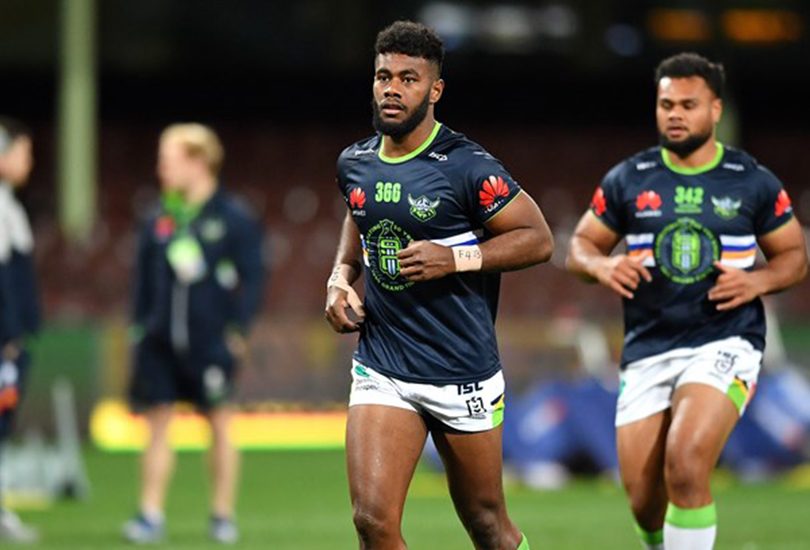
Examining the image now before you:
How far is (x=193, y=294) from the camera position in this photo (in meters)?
11.0

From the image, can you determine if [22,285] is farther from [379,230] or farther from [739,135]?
[739,135]

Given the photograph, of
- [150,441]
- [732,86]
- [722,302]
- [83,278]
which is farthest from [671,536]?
[732,86]

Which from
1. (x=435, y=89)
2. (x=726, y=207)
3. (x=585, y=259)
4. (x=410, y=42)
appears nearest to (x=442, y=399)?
(x=435, y=89)

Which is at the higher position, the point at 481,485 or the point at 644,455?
the point at 481,485

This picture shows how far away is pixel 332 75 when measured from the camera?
88.2 feet

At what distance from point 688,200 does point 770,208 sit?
0.37 metres

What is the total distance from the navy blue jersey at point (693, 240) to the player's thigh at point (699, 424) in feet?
0.91

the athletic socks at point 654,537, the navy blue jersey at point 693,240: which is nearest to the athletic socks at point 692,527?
the athletic socks at point 654,537

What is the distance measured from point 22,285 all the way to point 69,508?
2.58 metres

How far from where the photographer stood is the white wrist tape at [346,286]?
22.2ft

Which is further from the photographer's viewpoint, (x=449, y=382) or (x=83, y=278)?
(x=83, y=278)

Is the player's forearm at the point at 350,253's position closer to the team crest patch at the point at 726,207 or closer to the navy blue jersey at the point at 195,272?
the team crest patch at the point at 726,207

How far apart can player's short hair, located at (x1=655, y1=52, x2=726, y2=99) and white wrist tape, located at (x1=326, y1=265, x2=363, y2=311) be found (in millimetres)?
1974

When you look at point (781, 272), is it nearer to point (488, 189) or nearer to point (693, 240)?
point (693, 240)
